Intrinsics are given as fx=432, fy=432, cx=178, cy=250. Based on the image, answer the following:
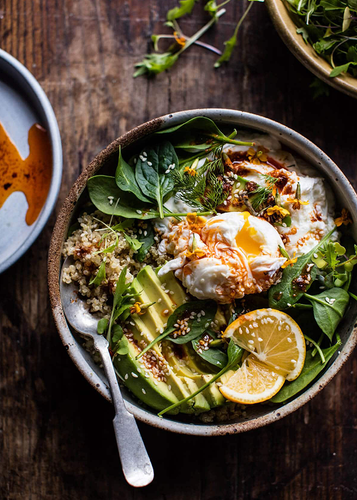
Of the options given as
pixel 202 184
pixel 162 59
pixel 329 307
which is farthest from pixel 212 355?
pixel 162 59

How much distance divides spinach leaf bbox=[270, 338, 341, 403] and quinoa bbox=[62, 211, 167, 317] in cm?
74

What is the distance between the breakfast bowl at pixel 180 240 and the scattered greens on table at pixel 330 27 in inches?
18.3

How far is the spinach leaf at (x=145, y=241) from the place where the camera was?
1831 millimetres

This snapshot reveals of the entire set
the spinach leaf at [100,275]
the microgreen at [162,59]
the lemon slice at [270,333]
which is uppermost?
the microgreen at [162,59]

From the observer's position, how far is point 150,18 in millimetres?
2182

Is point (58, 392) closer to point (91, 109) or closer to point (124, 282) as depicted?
point (124, 282)

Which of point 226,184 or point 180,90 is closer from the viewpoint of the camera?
point 226,184

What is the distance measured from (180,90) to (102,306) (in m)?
1.15

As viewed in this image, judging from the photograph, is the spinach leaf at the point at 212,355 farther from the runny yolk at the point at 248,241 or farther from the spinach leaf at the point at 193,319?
the runny yolk at the point at 248,241

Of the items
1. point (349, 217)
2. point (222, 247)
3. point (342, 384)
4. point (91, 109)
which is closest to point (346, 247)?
point (349, 217)

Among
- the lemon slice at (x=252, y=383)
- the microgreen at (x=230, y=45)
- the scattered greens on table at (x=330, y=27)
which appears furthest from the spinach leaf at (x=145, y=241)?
the scattered greens on table at (x=330, y=27)

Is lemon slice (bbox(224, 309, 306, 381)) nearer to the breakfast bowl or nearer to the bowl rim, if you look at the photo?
the breakfast bowl

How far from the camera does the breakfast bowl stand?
171cm

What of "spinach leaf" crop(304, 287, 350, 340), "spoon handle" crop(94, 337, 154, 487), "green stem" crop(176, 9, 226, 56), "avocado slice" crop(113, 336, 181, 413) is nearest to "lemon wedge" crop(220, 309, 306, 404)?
"spinach leaf" crop(304, 287, 350, 340)
